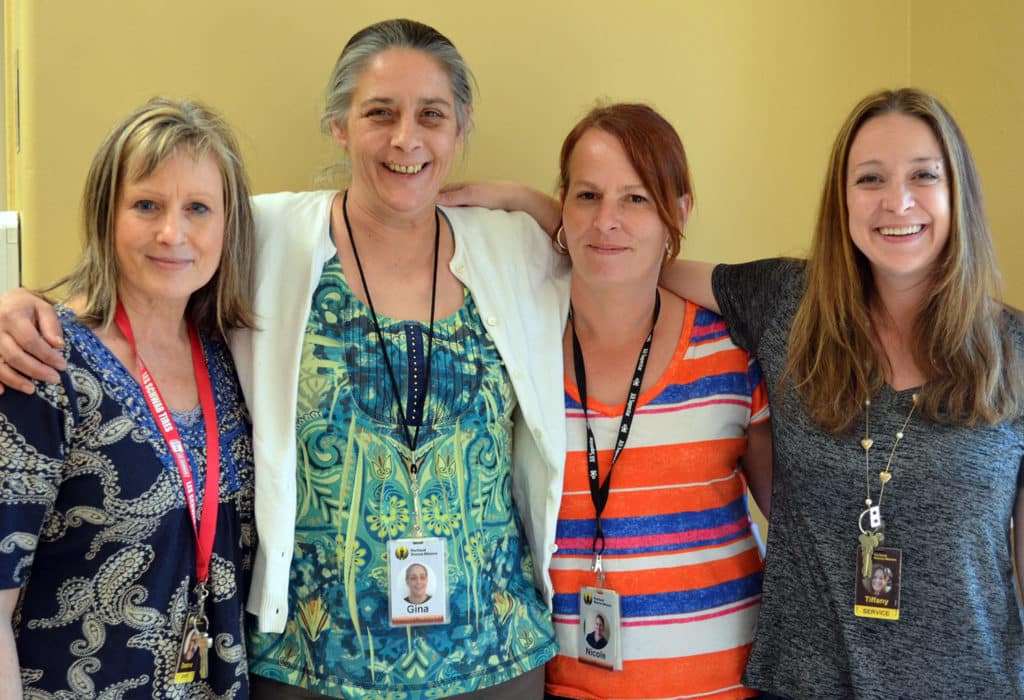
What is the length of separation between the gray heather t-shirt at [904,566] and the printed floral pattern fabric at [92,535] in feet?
3.95

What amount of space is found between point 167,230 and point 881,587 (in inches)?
59.0

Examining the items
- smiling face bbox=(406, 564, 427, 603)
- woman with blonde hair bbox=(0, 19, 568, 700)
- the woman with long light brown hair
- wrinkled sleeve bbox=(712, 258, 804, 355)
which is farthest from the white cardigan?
the woman with long light brown hair

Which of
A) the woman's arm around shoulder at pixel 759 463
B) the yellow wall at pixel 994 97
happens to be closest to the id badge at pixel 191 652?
the woman's arm around shoulder at pixel 759 463

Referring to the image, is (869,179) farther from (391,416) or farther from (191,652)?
(191,652)

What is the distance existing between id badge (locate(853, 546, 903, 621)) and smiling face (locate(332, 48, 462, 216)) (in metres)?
1.16

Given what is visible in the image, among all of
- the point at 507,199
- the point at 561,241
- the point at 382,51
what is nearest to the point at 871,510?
the point at 561,241

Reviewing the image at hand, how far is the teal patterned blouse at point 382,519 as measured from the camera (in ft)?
6.33

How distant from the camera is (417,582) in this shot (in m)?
1.93

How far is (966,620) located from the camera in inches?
74.9

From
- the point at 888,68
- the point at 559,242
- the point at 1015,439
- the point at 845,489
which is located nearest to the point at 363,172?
the point at 559,242

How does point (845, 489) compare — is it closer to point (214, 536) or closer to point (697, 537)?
point (697, 537)

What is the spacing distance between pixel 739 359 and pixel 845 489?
1.29 ft

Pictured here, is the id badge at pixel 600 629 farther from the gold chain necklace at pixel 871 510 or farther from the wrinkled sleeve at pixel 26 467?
the wrinkled sleeve at pixel 26 467

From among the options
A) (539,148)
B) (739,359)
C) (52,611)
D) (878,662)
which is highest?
(539,148)
